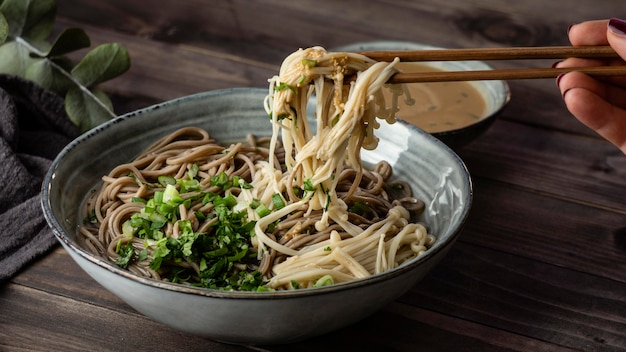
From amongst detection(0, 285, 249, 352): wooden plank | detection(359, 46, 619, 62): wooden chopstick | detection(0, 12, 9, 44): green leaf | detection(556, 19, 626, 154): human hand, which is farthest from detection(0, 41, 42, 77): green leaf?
detection(556, 19, 626, 154): human hand

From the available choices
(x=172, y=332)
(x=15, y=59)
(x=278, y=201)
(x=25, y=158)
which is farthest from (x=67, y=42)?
(x=172, y=332)

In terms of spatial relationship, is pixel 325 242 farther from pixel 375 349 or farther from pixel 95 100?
pixel 95 100

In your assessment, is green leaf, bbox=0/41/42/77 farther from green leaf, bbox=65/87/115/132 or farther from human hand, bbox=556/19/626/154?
human hand, bbox=556/19/626/154

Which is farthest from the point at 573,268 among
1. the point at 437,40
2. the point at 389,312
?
the point at 437,40

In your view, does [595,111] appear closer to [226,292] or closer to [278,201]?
[278,201]

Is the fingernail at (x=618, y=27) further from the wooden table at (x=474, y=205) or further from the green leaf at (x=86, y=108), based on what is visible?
the green leaf at (x=86, y=108)

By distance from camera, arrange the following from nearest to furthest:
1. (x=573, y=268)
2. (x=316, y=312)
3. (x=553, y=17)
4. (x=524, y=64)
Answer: (x=316, y=312), (x=573, y=268), (x=524, y=64), (x=553, y=17)

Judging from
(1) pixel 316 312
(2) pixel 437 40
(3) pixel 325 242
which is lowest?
(2) pixel 437 40
